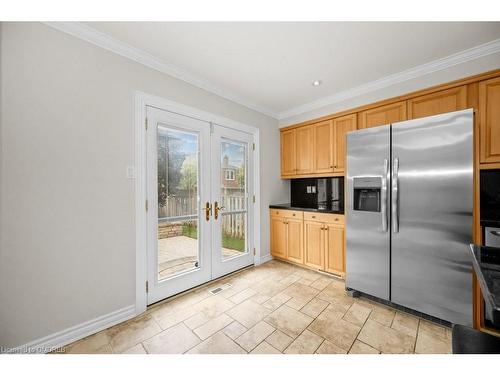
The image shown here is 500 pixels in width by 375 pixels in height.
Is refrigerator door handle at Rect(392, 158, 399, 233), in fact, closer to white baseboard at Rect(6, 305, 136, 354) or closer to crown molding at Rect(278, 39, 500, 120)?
crown molding at Rect(278, 39, 500, 120)

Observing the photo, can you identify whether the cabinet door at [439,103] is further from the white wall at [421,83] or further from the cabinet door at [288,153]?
the cabinet door at [288,153]

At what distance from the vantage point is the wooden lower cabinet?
2743 millimetres

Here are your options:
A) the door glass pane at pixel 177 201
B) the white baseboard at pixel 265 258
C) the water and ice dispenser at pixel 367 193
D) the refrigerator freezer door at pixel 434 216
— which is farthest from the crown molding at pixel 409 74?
the white baseboard at pixel 265 258

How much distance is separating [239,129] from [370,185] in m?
1.85

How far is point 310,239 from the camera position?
3025 mm

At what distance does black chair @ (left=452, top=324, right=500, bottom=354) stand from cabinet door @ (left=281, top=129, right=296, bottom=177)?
9.22 feet

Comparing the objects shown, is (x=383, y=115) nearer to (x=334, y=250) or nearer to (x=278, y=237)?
(x=334, y=250)

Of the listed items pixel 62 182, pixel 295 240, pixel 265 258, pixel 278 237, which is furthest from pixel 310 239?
pixel 62 182

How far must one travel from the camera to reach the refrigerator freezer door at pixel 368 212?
2.13 metres

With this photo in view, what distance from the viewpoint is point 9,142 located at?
1.45 metres

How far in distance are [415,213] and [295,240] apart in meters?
1.61

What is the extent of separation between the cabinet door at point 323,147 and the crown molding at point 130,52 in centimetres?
137

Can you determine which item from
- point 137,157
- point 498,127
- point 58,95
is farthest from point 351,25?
point 58,95

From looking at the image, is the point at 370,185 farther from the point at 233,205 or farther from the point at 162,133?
the point at 162,133
